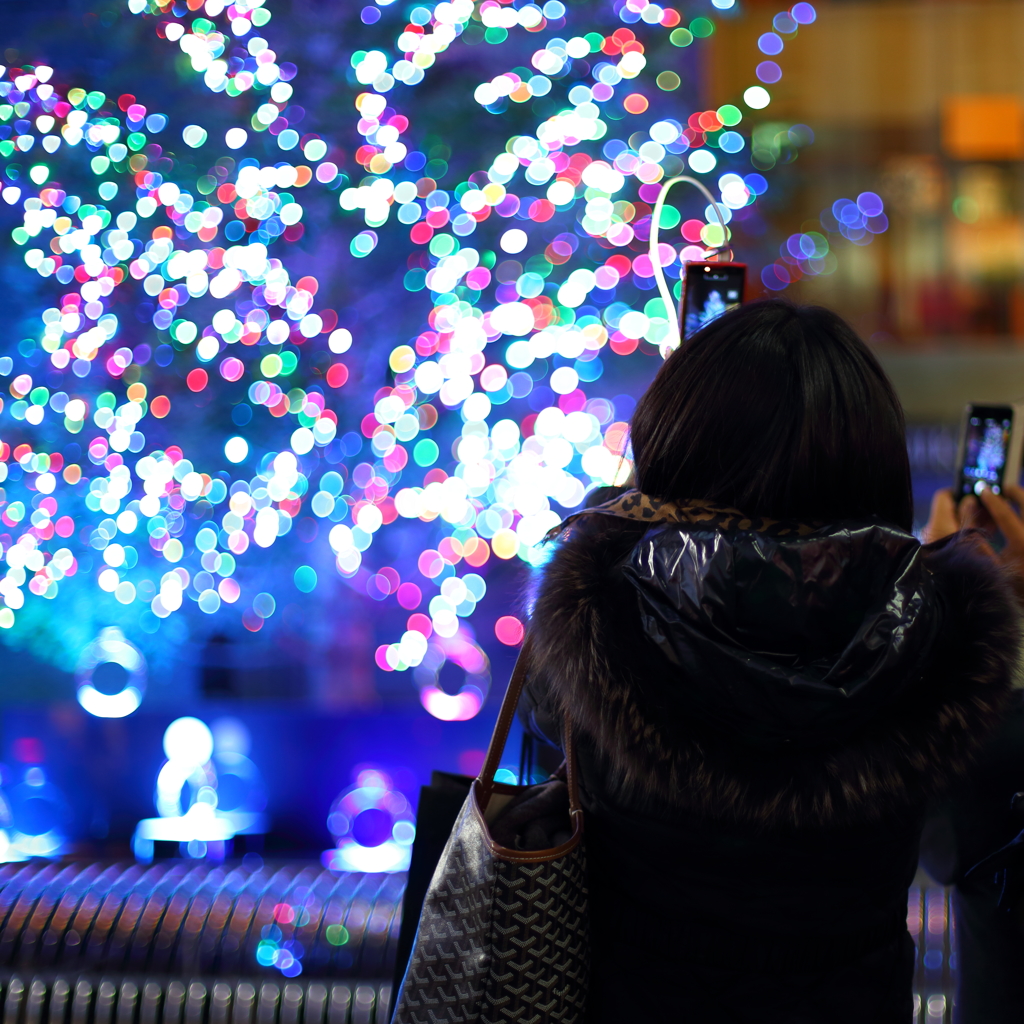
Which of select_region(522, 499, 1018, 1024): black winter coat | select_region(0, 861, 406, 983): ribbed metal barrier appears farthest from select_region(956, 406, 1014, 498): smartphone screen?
select_region(0, 861, 406, 983): ribbed metal barrier

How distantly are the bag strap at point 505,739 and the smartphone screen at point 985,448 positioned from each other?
95 centimetres

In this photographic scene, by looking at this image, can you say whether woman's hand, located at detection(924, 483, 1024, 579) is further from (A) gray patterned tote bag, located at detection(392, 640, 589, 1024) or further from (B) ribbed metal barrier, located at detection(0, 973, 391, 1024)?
(B) ribbed metal barrier, located at detection(0, 973, 391, 1024)

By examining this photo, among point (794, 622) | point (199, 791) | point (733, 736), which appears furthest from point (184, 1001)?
point (199, 791)

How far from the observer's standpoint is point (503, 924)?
833 millimetres

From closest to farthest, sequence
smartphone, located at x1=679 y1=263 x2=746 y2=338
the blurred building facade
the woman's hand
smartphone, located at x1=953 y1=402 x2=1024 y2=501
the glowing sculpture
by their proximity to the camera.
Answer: smartphone, located at x1=679 y1=263 x2=746 y2=338 < the woman's hand < smartphone, located at x1=953 y1=402 x2=1024 y2=501 < the glowing sculpture < the blurred building facade

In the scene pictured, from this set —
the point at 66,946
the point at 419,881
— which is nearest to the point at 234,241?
the point at 66,946

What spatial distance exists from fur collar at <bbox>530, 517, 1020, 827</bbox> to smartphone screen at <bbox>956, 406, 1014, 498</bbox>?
0.78 metres

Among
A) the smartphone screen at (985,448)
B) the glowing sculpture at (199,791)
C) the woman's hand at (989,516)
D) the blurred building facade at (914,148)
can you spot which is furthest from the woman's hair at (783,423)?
the blurred building facade at (914,148)

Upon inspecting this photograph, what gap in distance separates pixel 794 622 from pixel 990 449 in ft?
3.24

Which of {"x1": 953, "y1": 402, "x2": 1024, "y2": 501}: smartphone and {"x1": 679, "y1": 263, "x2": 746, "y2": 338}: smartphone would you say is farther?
{"x1": 953, "y1": 402, "x2": 1024, "y2": 501}: smartphone

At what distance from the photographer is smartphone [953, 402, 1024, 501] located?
59.4 inches

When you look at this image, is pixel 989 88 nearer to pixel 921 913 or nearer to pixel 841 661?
pixel 921 913

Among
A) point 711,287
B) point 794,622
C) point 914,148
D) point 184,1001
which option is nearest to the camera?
point 794,622

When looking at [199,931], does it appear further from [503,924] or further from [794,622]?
[794,622]
